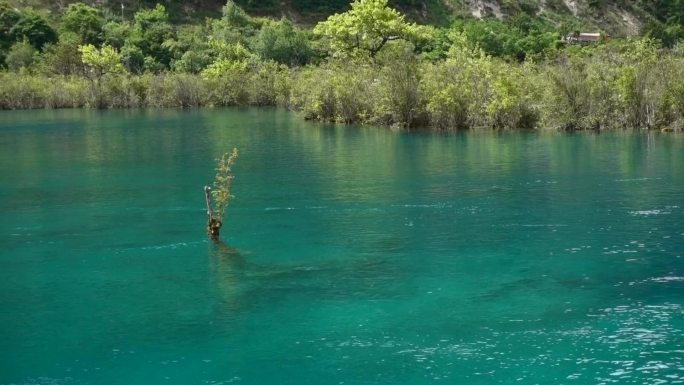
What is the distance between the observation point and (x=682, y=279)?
2088cm

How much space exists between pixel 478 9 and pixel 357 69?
9475 centimetres

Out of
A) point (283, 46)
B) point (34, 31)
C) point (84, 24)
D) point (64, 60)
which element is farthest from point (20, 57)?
point (283, 46)

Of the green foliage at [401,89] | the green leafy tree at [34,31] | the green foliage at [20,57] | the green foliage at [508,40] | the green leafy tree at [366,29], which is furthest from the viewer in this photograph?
the green leafy tree at [34,31]

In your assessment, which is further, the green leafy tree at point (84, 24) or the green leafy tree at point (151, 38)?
the green leafy tree at point (84, 24)

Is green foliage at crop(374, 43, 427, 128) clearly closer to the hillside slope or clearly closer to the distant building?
the distant building

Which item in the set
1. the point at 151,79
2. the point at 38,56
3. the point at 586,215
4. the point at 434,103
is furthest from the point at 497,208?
the point at 38,56

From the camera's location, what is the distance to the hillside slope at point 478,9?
144 metres

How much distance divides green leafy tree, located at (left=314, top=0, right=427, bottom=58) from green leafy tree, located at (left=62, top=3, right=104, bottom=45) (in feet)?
161

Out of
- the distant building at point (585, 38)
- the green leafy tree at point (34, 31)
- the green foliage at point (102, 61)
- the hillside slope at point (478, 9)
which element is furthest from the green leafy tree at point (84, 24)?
the distant building at point (585, 38)

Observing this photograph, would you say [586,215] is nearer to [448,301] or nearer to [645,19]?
[448,301]

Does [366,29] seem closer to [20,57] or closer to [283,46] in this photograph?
[283,46]

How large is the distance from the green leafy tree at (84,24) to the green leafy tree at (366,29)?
4901cm

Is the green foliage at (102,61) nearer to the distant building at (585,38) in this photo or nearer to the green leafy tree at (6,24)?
the green leafy tree at (6,24)

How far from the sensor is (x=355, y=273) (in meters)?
22.0
